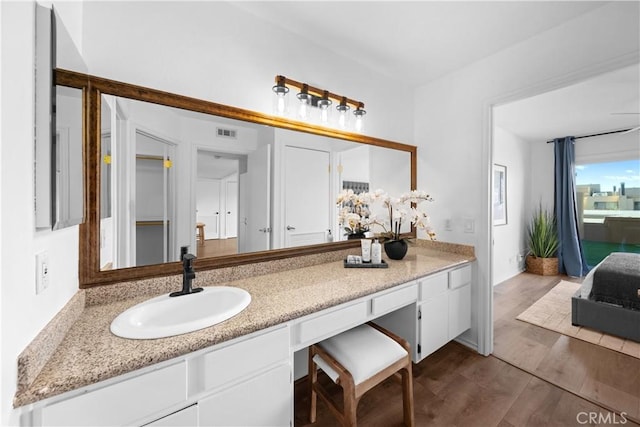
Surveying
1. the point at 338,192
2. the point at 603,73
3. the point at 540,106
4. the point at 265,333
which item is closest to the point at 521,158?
the point at 540,106

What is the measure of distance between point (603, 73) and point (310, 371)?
2.55 meters

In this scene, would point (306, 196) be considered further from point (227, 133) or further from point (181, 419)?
point (181, 419)

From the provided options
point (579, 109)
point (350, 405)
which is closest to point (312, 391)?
point (350, 405)

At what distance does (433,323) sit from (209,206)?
1.71 metres

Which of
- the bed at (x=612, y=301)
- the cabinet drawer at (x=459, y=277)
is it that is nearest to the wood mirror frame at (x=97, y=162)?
the cabinet drawer at (x=459, y=277)

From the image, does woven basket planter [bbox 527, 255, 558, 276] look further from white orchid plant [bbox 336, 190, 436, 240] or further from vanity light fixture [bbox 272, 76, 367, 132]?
vanity light fixture [bbox 272, 76, 367, 132]

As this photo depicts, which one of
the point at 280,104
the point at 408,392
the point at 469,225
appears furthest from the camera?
the point at 469,225

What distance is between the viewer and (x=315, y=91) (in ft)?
6.23

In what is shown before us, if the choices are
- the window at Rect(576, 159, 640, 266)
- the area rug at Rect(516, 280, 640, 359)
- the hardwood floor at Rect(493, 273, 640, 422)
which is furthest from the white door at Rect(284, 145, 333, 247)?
the window at Rect(576, 159, 640, 266)

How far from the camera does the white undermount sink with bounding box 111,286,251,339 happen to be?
94 centimetres

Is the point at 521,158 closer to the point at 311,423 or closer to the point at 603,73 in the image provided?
the point at 603,73

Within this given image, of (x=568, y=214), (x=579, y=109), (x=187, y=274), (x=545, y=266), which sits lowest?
(x=545, y=266)

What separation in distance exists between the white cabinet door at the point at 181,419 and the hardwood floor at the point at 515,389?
2.90 feet

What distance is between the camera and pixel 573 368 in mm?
2012
